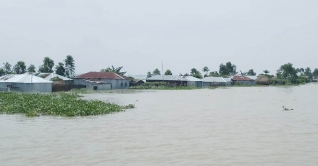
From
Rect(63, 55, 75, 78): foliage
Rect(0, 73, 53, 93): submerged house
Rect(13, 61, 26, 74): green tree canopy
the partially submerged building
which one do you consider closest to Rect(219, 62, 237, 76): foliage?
the partially submerged building

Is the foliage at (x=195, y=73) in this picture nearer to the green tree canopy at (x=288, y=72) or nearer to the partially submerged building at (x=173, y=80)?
the partially submerged building at (x=173, y=80)

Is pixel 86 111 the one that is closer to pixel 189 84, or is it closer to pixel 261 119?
pixel 261 119

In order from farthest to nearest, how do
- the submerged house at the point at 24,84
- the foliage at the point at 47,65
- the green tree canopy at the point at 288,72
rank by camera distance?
the green tree canopy at the point at 288,72, the foliage at the point at 47,65, the submerged house at the point at 24,84

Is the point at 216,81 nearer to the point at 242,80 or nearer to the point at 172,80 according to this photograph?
the point at 242,80

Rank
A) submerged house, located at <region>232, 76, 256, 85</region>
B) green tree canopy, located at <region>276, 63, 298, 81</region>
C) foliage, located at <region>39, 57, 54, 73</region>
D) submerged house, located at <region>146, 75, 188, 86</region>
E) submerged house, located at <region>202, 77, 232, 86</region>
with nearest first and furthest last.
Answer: foliage, located at <region>39, 57, 54, 73</region> < submerged house, located at <region>146, 75, 188, 86</region> < submerged house, located at <region>202, 77, 232, 86</region> < submerged house, located at <region>232, 76, 256, 85</region> < green tree canopy, located at <region>276, 63, 298, 81</region>

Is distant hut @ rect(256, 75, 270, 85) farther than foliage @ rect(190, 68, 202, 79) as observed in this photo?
Yes

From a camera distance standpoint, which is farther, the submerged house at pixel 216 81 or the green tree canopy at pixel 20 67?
the submerged house at pixel 216 81

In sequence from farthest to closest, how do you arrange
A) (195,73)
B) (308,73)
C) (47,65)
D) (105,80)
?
(308,73) → (195,73) → (47,65) → (105,80)

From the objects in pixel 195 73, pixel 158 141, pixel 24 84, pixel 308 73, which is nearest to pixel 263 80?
pixel 195 73

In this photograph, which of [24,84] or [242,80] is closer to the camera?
[24,84]

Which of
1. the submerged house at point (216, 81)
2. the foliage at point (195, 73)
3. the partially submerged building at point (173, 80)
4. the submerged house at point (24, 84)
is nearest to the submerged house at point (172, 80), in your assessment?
the partially submerged building at point (173, 80)

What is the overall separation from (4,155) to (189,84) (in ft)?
206

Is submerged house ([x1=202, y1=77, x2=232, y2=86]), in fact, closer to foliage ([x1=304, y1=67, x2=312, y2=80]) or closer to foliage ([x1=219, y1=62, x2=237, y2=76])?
foliage ([x1=219, y1=62, x2=237, y2=76])

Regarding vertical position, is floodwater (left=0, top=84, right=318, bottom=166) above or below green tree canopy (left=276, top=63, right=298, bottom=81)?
below
